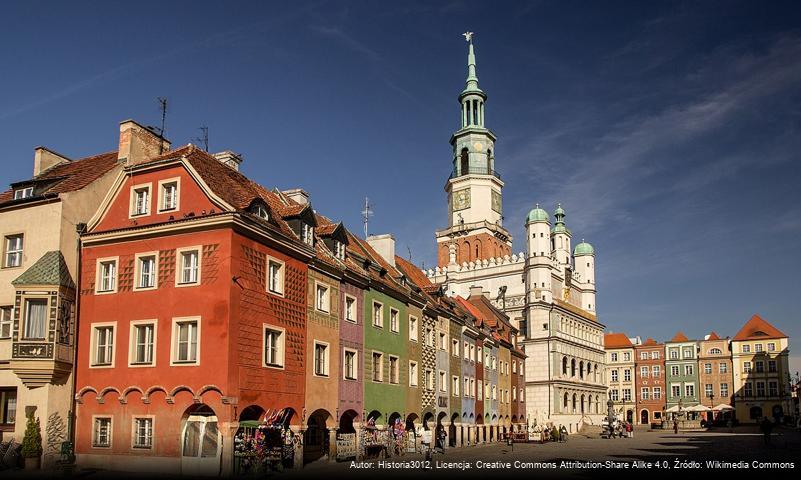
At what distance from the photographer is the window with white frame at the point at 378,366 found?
41803 mm

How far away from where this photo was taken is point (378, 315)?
42.8 m

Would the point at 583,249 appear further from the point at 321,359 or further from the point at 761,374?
the point at 321,359

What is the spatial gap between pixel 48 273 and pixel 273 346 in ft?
31.8

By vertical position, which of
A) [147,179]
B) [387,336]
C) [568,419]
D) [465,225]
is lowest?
[568,419]

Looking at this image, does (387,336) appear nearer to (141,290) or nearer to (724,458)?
(141,290)

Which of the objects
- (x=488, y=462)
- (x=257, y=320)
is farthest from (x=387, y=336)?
(x=257, y=320)

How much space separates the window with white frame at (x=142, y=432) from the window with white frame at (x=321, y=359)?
785cm

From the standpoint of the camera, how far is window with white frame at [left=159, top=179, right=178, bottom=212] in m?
32.8

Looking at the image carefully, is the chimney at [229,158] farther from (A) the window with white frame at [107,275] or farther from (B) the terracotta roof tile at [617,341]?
(B) the terracotta roof tile at [617,341]

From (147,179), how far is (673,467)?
2524 centimetres

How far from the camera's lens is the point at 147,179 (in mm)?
33750

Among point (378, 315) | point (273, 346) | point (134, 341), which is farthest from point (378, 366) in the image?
point (134, 341)

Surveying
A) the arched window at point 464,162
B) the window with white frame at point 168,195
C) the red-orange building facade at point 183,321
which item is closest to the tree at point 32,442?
the red-orange building facade at point 183,321

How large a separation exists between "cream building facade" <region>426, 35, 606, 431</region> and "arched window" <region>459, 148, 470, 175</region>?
136 mm
